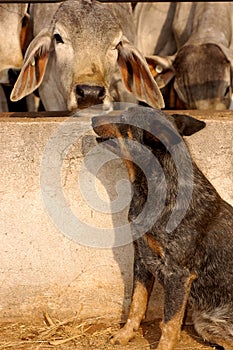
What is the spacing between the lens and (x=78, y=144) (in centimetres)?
566

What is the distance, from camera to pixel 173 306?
4945mm

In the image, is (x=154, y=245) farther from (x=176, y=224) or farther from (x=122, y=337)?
(x=122, y=337)

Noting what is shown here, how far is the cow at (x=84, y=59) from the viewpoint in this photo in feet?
20.2

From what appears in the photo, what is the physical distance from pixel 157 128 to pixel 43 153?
1049 mm

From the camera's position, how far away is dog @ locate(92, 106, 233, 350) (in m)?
5.00

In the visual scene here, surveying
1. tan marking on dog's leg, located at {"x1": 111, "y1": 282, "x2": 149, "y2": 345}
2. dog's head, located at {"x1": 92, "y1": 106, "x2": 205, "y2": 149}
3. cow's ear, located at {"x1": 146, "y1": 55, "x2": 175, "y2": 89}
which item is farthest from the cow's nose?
cow's ear, located at {"x1": 146, "y1": 55, "x2": 175, "y2": 89}

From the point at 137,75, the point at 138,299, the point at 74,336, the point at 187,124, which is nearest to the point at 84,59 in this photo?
the point at 137,75

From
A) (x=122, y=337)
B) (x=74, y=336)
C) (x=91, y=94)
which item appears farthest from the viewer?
(x=91, y=94)

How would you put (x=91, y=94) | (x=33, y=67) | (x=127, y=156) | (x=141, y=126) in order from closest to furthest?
(x=141, y=126), (x=127, y=156), (x=91, y=94), (x=33, y=67)

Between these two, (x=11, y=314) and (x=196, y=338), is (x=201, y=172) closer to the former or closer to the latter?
(x=196, y=338)

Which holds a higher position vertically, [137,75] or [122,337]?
[137,75]

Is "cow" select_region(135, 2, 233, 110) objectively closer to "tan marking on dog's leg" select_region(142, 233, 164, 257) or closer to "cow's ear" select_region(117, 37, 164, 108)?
"cow's ear" select_region(117, 37, 164, 108)

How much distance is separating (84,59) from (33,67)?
17.2 inches

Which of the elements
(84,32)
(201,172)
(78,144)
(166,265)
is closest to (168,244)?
(166,265)
